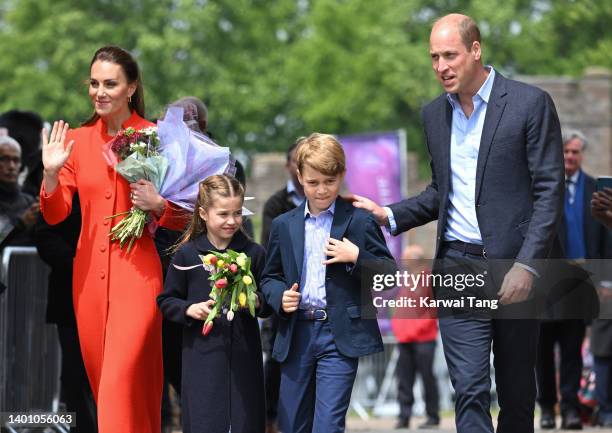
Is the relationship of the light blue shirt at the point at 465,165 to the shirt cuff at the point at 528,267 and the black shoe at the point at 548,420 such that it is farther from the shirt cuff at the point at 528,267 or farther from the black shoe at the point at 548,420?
the black shoe at the point at 548,420

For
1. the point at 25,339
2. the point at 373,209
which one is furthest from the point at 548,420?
the point at 373,209

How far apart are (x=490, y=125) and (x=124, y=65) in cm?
207

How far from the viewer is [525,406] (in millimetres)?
6848

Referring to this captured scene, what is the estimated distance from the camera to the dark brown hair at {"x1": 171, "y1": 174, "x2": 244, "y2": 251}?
284 inches

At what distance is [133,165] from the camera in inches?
286

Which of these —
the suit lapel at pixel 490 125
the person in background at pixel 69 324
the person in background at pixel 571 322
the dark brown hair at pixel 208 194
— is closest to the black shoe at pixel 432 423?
the person in background at pixel 571 322

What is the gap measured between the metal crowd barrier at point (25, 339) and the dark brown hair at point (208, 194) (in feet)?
8.71

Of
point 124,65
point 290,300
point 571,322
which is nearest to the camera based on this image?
point 290,300

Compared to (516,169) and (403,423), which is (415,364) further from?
(516,169)

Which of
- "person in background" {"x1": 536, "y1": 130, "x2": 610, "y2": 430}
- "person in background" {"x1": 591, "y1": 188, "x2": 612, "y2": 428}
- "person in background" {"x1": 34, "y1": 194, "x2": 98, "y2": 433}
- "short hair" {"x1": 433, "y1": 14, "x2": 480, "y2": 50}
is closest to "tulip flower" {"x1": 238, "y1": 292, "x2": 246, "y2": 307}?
"short hair" {"x1": 433, "y1": 14, "x2": 480, "y2": 50}

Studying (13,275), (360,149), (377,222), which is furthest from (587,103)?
(377,222)

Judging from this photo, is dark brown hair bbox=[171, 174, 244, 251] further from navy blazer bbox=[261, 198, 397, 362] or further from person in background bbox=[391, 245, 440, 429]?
person in background bbox=[391, 245, 440, 429]

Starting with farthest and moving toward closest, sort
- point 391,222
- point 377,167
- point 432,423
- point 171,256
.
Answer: point 377,167, point 432,423, point 171,256, point 391,222

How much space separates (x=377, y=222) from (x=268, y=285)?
65 centimetres
